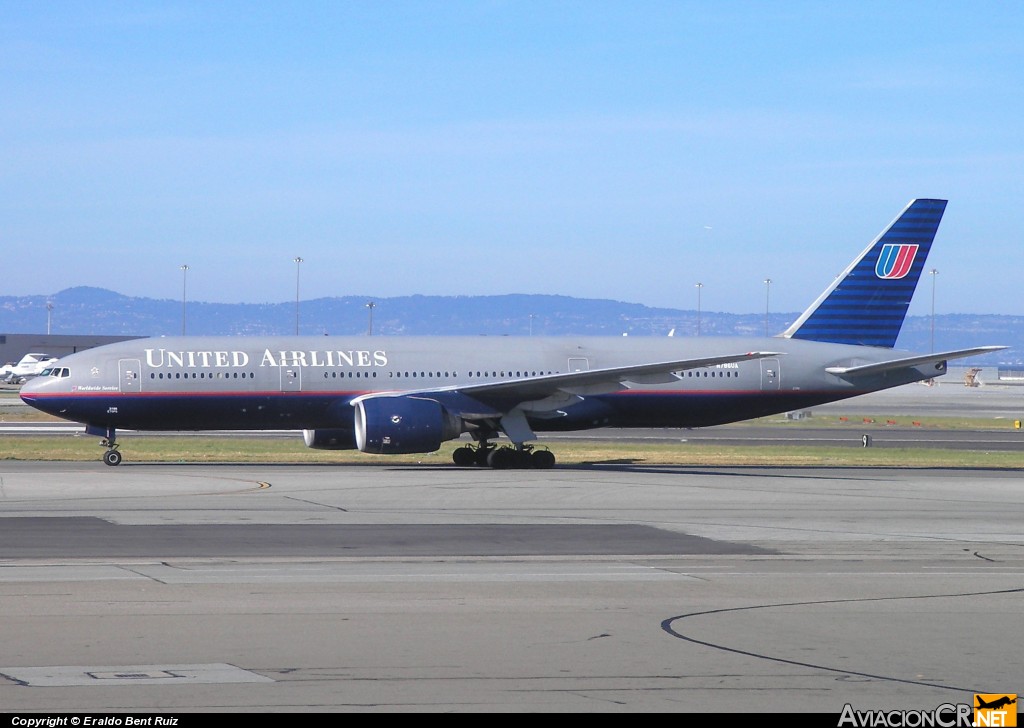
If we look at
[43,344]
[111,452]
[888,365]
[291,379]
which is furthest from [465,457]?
[43,344]

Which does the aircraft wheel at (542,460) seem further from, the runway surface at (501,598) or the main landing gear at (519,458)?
the runway surface at (501,598)

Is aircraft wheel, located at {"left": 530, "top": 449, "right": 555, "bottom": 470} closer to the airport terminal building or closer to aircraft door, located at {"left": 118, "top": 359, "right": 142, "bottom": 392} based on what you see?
aircraft door, located at {"left": 118, "top": 359, "right": 142, "bottom": 392}

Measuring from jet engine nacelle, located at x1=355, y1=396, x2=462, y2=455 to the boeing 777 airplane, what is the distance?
0.04m

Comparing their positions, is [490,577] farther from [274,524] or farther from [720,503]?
[720,503]

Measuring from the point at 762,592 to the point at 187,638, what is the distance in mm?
6425

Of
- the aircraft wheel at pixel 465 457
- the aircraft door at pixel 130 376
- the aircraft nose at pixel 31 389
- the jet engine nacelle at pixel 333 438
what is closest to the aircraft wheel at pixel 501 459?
the aircraft wheel at pixel 465 457

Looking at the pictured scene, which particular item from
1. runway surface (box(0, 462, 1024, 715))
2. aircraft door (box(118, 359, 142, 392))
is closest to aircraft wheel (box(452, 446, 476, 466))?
aircraft door (box(118, 359, 142, 392))

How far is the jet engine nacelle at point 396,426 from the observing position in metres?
32.2

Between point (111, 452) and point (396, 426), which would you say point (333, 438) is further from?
point (111, 452)

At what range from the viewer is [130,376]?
33.9 meters

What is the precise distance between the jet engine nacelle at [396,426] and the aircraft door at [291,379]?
2393 millimetres

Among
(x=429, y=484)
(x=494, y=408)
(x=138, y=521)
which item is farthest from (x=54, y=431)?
(x=138, y=521)

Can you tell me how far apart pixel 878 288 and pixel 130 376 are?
21.5 metres

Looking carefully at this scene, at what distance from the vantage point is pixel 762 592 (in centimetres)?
1442
